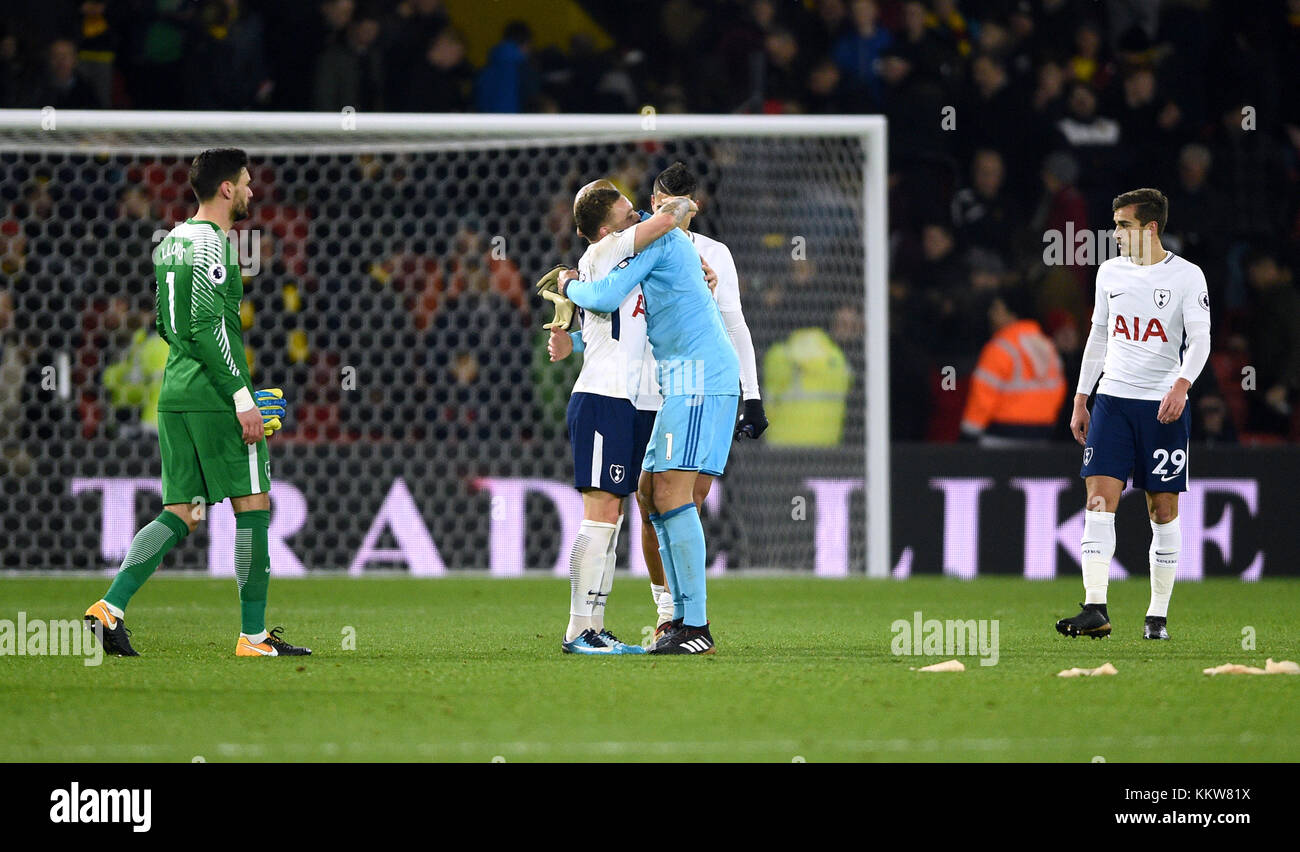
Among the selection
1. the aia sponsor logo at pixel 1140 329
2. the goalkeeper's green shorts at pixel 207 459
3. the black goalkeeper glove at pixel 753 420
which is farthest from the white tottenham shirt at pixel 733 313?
the goalkeeper's green shorts at pixel 207 459

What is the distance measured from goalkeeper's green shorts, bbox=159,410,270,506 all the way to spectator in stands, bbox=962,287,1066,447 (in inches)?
272

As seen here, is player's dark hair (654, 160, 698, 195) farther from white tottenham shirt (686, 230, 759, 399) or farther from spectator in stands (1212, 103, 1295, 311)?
spectator in stands (1212, 103, 1295, 311)

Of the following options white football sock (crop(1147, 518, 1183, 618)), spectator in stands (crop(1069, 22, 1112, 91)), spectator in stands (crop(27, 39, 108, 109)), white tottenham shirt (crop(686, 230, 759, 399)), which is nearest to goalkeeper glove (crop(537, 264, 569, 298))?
white tottenham shirt (crop(686, 230, 759, 399))

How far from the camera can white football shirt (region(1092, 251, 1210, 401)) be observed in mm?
7508

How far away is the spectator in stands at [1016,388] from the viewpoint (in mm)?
12578

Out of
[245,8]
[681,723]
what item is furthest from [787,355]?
[681,723]

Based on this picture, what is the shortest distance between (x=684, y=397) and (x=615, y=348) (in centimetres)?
41

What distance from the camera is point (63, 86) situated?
44.5 ft

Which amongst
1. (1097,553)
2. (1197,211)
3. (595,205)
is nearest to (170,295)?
(595,205)

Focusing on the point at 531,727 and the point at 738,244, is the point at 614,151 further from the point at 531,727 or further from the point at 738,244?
the point at 531,727

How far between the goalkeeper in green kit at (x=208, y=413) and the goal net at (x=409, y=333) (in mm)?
4320

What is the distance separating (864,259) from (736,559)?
89.6 inches

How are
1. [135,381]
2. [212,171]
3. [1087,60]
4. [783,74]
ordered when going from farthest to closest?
[1087,60] < [783,74] < [135,381] < [212,171]

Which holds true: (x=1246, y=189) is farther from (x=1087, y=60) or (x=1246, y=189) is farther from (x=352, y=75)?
(x=352, y=75)
